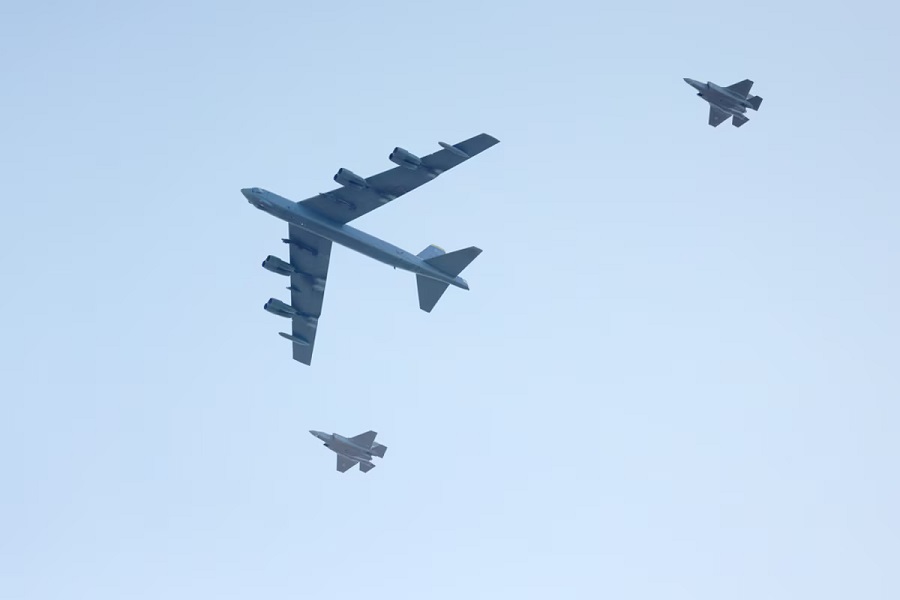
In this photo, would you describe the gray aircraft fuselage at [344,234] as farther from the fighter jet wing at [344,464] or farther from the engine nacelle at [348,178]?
the fighter jet wing at [344,464]

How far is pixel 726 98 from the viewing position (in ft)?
255

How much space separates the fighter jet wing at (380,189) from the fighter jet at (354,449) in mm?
15271

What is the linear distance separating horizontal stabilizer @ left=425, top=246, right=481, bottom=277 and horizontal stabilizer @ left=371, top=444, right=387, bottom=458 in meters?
13.3

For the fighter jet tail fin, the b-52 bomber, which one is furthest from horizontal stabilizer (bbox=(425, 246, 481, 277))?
the fighter jet tail fin

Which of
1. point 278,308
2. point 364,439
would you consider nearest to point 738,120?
point 364,439

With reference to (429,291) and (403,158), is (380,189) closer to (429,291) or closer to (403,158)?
(403,158)

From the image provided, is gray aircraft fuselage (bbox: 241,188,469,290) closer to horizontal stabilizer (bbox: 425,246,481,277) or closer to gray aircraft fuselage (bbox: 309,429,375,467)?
horizontal stabilizer (bbox: 425,246,481,277)

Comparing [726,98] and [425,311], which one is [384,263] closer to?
[425,311]

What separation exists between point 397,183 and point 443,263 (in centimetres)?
628

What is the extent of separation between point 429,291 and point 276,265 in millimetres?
11646

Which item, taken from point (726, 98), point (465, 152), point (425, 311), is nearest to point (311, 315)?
point (425, 311)

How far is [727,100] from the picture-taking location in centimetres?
7775

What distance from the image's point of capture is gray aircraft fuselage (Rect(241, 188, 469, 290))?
3152 inches

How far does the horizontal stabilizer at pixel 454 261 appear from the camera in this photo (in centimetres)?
8006
